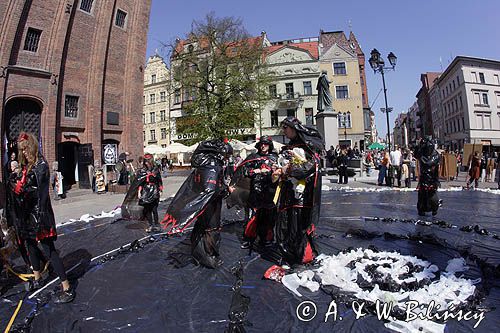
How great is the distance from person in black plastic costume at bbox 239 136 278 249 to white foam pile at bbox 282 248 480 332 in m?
1.24

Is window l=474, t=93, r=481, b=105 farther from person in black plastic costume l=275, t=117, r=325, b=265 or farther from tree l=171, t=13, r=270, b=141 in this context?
person in black plastic costume l=275, t=117, r=325, b=265

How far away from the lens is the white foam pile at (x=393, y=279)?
131 inches

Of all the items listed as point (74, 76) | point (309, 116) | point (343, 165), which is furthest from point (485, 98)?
point (74, 76)

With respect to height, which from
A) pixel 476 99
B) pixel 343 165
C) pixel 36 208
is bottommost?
pixel 36 208

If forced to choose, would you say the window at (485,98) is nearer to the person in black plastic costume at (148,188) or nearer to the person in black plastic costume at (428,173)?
the person in black plastic costume at (428,173)

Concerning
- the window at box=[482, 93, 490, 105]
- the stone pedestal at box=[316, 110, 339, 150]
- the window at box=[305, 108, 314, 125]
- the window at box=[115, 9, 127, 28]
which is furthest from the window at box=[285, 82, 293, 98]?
the window at box=[482, 93, 490, 105]

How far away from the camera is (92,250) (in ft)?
20.7

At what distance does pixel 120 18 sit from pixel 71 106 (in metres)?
7.35

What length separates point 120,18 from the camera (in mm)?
22031

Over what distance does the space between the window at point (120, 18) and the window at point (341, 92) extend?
3213cm

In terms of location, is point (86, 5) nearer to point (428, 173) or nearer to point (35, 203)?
point (35, 203)

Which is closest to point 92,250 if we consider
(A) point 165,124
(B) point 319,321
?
(B) point 319,321

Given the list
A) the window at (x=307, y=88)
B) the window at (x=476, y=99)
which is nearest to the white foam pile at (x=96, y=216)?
the window at (x=307, y=88)

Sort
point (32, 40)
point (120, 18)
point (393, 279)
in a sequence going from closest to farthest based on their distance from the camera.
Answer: point (393, 279) < point (32, 40) < point (120, 18)
